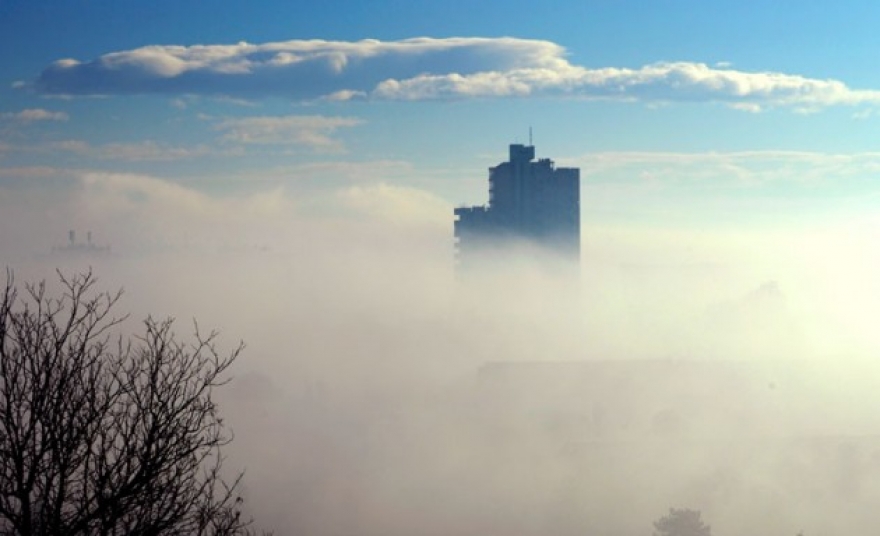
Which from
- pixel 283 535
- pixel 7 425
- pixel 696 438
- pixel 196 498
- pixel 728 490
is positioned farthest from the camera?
pixel 696 438

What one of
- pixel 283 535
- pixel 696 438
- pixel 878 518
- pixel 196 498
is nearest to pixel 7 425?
pixel 196 498

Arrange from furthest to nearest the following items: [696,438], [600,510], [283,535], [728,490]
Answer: [696,438], [728,490], [600,510], [283,535]

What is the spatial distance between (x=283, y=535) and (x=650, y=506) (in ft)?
155

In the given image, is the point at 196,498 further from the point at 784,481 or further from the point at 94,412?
the point at 784,481

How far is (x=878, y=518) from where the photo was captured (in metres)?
146

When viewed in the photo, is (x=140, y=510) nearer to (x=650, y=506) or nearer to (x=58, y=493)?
(x=58, y=493)

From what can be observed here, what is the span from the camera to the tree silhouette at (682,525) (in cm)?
10788

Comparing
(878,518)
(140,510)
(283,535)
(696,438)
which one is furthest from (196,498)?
(696,438)

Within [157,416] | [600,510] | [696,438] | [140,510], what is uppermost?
[696,438]

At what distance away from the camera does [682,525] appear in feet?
354

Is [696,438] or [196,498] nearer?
[196,498]

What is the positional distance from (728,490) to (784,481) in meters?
6.79

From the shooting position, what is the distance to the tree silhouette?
354 ft

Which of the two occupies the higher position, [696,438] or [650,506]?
[696,438]
